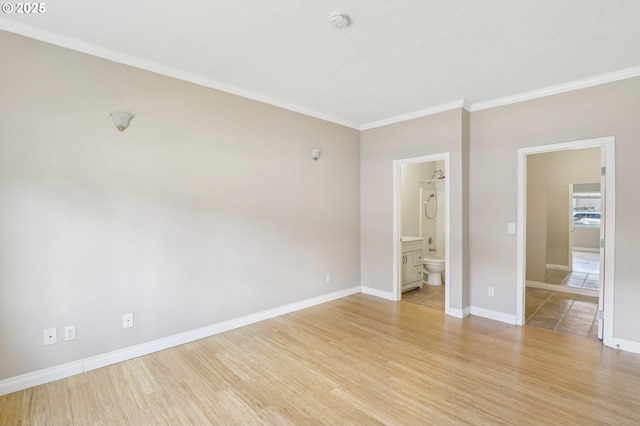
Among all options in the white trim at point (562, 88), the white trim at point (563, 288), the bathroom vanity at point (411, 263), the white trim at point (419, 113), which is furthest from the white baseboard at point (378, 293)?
the white trim at point (562, 88)

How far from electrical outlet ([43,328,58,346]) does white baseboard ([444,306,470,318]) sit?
13.4 ft

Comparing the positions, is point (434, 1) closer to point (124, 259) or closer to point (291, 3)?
point (291, 3)

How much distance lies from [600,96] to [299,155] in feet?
10.9

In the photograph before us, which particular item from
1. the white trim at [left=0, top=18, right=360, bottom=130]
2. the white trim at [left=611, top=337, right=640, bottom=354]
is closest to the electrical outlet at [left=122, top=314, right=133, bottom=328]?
the white trim at [left=0, top=18, right=360, bottom=130]

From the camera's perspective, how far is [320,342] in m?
3.16

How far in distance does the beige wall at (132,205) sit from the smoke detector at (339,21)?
5.48ft

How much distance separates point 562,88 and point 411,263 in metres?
3.05

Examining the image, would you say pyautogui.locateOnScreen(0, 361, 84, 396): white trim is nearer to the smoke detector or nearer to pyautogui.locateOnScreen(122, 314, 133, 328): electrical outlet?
pyautogui.locateOnScreen(122, 314, 133, 328): electrical outlet

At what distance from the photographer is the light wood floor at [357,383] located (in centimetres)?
204

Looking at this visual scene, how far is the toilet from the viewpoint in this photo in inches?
208

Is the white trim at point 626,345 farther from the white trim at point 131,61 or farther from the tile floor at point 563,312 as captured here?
the white trim at point 131,61

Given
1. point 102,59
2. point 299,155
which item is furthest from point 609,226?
point 102,59


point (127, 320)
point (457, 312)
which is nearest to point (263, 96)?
point (127, 320)

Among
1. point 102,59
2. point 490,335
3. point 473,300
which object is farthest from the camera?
point 473,300
